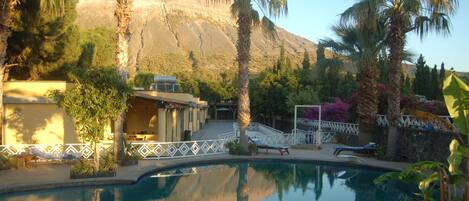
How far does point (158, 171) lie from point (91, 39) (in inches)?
777

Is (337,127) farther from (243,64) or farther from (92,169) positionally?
(92,169)

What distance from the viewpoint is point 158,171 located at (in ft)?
53.9

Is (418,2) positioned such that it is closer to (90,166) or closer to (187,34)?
(90,166)

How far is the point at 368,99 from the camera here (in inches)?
894

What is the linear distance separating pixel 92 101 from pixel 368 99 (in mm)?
13852

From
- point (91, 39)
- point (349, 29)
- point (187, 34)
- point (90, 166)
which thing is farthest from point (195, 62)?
point (90, 166)

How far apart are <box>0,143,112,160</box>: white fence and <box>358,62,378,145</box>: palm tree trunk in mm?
12266

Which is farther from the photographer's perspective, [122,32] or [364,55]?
[364,55]

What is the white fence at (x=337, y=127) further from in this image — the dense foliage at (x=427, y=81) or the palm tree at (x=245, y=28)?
the dense foliage at (x=427, y=81)

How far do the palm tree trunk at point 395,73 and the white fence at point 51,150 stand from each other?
11039 mm

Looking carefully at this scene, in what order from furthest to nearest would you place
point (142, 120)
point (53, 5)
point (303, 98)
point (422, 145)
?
point (303, 98) < point (142, 120) < point (422, 145) < point (53, 5)

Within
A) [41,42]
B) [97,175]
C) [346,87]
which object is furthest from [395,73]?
[346,87]

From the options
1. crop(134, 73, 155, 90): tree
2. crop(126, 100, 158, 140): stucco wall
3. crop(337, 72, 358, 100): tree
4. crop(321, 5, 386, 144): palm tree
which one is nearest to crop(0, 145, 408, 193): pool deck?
crop(321, 5, 386, 144): palm tree

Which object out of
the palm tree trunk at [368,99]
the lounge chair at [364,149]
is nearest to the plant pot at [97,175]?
the lounge chair at [364,149]
